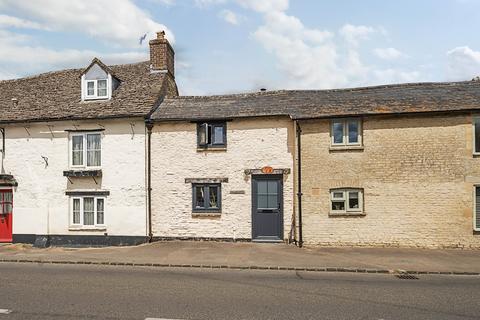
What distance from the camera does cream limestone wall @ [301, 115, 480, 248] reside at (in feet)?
46.5

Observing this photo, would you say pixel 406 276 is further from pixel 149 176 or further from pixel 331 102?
pixel 149 176

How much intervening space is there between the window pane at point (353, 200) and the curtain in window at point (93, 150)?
35.4 ft

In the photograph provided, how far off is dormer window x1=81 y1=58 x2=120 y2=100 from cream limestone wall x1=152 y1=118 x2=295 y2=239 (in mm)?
3403

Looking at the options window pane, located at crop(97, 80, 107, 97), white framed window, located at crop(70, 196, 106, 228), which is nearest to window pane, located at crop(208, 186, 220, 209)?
white framed window, located at crop(70, 196, 106, 228)

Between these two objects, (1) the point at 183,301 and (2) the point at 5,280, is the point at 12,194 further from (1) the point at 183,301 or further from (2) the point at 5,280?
(1) the point at 183,301

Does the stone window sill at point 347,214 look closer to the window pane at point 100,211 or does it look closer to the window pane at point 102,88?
the window pane at point 100,211

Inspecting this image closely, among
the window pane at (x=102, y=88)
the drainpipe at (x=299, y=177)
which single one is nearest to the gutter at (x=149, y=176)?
the window pane at (x=102, y=88)

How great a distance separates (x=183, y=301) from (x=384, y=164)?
1010 cm

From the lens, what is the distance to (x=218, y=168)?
16.0m

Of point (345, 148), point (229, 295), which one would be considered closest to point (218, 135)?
point (345, 148)

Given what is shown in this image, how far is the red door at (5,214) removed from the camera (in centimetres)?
1714

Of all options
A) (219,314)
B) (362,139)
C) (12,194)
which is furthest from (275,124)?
(12,194)

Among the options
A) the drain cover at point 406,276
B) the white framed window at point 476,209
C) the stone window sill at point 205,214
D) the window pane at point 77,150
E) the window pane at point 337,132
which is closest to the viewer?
Result: the drain cover at point 406,276

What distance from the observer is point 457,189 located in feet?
46.5
